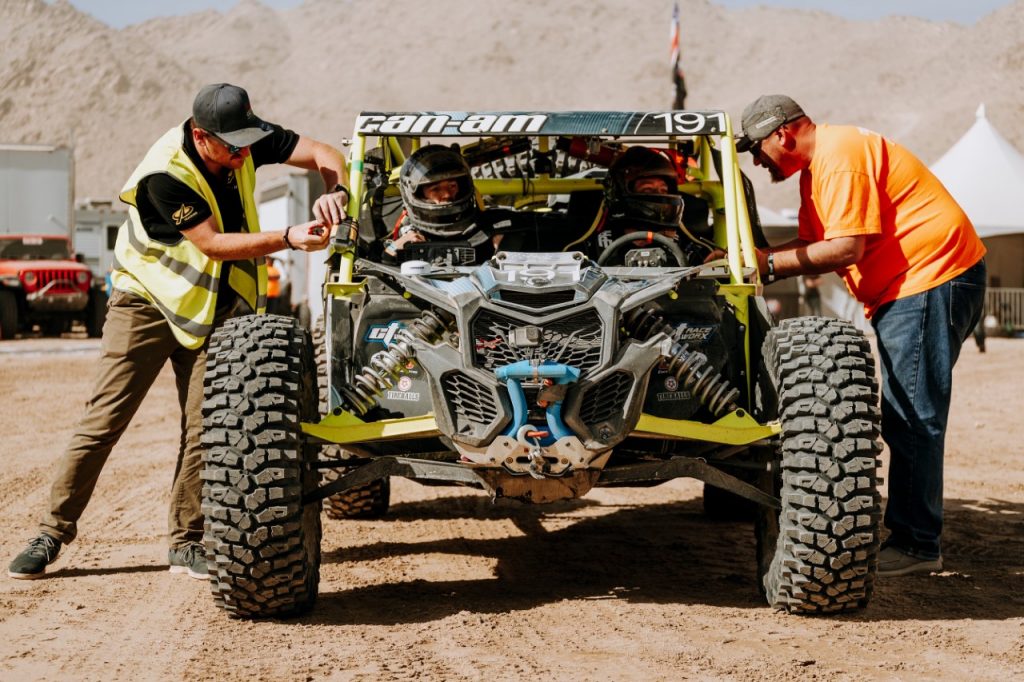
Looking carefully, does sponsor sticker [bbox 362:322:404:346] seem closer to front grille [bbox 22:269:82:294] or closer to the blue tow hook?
the blue tow hook

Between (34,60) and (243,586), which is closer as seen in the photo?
(243,586)

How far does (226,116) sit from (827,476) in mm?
3037

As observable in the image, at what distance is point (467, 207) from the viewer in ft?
21.1

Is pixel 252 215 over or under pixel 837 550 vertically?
over

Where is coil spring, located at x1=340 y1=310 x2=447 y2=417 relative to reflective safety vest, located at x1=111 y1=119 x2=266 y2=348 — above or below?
below

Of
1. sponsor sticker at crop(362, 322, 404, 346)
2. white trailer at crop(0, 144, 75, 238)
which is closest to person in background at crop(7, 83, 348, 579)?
sponsor sticker at crop(362, 322, 404, 346)

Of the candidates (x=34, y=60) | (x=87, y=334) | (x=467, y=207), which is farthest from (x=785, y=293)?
(x=34, y=60)

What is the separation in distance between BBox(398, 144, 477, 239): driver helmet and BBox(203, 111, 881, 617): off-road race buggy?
1.68 feet

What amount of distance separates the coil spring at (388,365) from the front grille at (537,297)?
1.13ft

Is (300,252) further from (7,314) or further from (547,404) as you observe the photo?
(547,404)

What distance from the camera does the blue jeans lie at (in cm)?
613

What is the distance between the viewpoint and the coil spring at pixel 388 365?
17.8 ft

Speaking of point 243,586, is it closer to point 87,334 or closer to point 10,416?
point 10,416

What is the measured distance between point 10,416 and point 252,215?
7.41 metres
